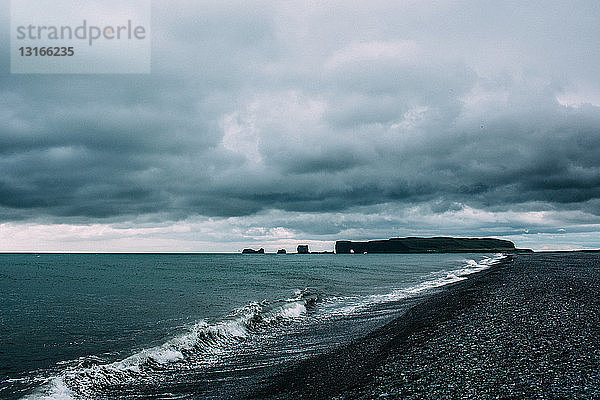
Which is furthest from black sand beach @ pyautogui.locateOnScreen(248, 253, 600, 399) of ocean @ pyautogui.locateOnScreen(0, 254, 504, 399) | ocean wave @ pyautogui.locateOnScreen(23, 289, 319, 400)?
ocean wave @ pyautogui.locateOnScreen(23, 289, 319, 400)

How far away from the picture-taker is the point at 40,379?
1606 centimetres

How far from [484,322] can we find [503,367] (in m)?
7.67

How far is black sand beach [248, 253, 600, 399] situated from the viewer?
33.3 ft

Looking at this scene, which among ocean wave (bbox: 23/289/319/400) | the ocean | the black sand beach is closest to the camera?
the black sand beach

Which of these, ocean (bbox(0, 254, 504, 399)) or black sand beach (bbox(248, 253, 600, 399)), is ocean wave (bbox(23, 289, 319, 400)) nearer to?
ocean (bbox(0, 254, 504, 399))

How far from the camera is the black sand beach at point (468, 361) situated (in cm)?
1016

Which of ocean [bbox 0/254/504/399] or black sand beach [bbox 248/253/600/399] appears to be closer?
black sand beach [bbox 248/253/600/399]

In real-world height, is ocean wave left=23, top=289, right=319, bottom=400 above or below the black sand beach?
below

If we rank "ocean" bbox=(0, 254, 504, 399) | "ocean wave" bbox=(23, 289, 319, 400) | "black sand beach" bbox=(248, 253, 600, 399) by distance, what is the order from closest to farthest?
"black sand beach" bbox=(248, 253, 600, 399), "ocean wave" bbox=(23, 289, 319, 400), "ocean" bbox=(0, 254, 504, 399)

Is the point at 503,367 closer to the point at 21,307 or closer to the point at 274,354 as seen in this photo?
the point at 274,354

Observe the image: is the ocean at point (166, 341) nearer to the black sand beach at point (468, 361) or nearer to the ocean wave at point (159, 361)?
the ocean wave at point (159, 361)

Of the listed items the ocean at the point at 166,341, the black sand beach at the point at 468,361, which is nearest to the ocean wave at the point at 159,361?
the ocean at the point at 166,341

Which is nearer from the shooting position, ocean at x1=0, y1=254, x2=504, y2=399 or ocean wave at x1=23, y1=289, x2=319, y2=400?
ocean wave at x1=23, y1=289, x2=319, y2=400

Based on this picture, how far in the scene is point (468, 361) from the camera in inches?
493
